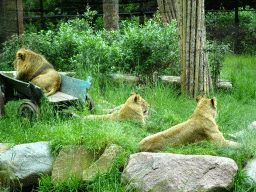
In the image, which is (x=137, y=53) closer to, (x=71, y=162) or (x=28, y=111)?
(x=28, y=111)

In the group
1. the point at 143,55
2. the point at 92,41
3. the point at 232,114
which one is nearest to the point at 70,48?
the point at 92,41

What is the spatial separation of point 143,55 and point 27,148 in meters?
4.53

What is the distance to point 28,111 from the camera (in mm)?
5352

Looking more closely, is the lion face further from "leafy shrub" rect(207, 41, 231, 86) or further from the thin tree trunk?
"leafy shrub" rect(207, 41, 231, 86)

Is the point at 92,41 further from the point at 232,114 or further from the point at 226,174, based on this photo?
the point at 226,174

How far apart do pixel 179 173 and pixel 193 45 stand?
12.5 feet

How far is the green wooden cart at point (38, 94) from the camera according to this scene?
5.23 meters

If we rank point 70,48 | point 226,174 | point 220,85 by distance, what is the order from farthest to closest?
point 70,48
point 220,85
point 226,174

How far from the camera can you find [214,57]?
759 centimetres

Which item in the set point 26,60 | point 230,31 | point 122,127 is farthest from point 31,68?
point 230,31

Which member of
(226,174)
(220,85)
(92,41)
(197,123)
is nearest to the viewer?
(226,174)

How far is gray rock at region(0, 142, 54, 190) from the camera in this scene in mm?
3998

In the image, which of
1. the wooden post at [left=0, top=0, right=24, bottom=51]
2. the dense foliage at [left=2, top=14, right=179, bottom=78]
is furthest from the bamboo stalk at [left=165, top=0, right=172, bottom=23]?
the wooden post at [left=0, top=0, right=24, bottom=51]

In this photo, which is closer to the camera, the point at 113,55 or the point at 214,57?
the point at 214,57
